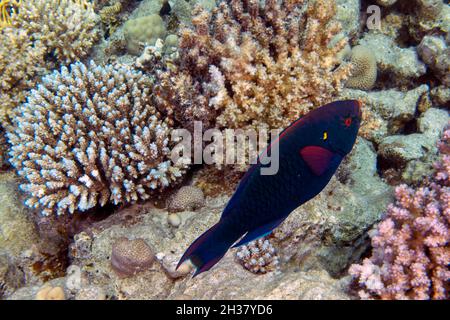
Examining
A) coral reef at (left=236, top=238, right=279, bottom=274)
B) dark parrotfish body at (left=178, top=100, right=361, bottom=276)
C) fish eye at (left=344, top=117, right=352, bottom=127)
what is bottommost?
coral reef at (left=236, top=238, right=279, bottom=274)

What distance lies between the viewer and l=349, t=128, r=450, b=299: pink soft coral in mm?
2178

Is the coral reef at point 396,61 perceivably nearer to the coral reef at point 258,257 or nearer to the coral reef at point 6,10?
the coral reef at point 258,257

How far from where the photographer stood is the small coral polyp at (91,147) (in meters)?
3.22

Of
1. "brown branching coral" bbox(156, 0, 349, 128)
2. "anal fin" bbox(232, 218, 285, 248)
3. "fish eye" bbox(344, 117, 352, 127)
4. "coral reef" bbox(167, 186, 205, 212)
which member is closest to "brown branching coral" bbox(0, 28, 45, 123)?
"brown branching coral" bbox(156, 0, 349, 128)

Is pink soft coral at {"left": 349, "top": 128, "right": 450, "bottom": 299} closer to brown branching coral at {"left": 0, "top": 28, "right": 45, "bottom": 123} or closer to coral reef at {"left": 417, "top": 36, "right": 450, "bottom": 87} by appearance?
coral reef at {"left": 417, "top": 36, "right": 450, "bottom": 87}

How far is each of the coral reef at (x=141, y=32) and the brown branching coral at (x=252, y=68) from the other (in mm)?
1296

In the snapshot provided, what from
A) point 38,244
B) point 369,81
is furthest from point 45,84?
point 369,81

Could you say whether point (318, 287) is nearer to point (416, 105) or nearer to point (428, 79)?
point (416, 105)

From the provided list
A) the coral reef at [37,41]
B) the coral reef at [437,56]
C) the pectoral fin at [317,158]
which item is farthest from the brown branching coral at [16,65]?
the coral reef at [437,56]

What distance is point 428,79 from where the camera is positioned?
17.4 feet

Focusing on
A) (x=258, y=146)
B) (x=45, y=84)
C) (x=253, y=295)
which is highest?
(x=45, y=84)

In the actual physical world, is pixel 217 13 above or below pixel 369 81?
above

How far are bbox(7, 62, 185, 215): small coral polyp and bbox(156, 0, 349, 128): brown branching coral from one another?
394 millimetres
